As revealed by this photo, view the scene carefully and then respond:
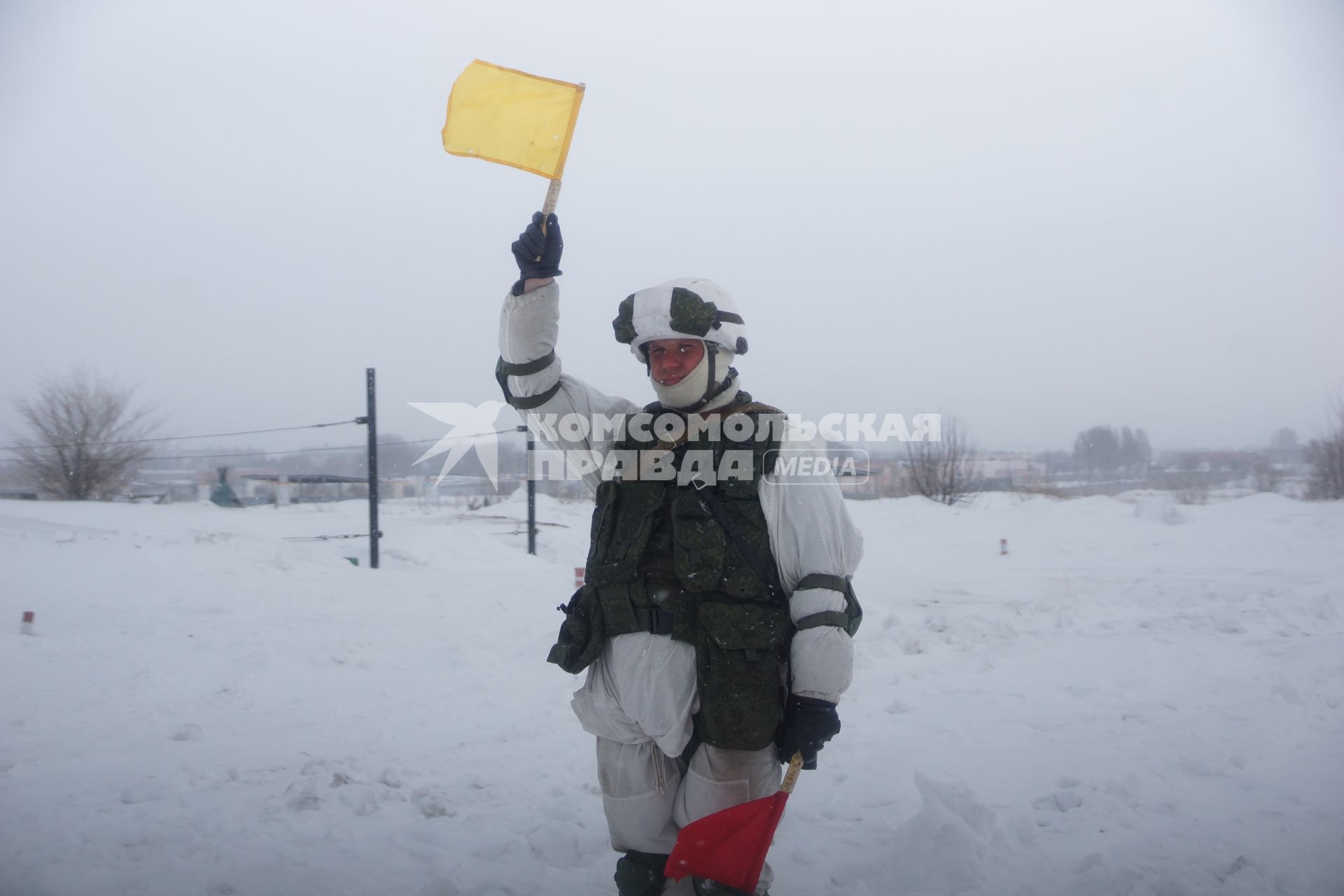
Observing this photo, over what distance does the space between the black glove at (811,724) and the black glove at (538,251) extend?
1.50m

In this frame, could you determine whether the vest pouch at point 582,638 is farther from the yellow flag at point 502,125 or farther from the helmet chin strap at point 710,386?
the yellow flag at point 502,125

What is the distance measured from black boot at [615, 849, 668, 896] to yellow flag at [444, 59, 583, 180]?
2138 mm

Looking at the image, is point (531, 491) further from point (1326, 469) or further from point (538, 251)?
point (1326, 469)

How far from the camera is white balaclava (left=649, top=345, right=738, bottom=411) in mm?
2471

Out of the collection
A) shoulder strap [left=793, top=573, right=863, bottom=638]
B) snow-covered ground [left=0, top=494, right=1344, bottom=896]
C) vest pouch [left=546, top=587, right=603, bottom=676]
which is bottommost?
snow-covered ground [left=0, top=494, right=1344, bottom=896]

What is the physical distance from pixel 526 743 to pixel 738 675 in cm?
258

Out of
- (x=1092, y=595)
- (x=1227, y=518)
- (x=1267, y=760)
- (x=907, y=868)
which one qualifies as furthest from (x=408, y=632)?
(x=1227, y=518)

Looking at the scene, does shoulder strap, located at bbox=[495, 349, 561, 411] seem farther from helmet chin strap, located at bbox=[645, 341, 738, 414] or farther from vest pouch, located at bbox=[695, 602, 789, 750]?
vest pouch, located at bbox=[695, 602, 789, 750]

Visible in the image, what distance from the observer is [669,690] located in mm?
2295

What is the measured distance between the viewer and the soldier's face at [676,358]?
97.3 inches

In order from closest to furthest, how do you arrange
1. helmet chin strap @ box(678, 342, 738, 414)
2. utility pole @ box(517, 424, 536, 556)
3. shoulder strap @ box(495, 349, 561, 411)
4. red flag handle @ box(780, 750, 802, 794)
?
red flag handle @ box(780, 750, 802, 794) < shoulder strap @ box(495, 349, 561, 411) < helmet chin strap @ box(678, 342, 738, 414) < utility pole @ box(517, 424, 536, 556)

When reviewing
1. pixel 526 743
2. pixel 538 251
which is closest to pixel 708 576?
pixel 538 251

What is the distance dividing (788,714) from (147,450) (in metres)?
24.3

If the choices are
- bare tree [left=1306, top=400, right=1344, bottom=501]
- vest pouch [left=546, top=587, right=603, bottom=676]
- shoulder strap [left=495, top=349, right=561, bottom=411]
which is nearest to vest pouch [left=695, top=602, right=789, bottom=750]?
vest pouch [left=546, top=587, right=603, bottom=676]
